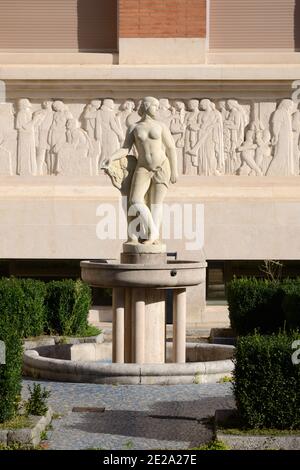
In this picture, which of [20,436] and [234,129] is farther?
[234,129]

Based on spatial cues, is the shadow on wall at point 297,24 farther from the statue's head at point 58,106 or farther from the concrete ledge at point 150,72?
the statue's head at point 58,106

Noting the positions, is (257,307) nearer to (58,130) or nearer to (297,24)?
(58,130)

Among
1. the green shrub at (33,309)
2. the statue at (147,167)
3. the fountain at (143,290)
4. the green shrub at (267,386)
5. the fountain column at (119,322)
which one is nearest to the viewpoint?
the green shrub at (267,386)

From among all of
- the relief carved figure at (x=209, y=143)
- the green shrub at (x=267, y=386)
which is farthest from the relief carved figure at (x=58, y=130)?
the green shrub at (x=267, y=386)

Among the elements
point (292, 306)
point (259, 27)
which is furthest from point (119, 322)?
point (259, 27)

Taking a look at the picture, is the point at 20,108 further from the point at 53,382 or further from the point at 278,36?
the point at 53,382

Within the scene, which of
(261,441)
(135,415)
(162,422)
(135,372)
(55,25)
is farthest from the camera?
(55,25)

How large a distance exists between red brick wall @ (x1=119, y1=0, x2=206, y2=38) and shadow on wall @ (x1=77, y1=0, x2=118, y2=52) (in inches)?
21.2

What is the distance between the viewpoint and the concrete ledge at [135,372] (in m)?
12.0

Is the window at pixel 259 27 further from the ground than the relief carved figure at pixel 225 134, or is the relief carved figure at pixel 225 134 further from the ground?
the window at pixel 259 27

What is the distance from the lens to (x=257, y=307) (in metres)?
16.0

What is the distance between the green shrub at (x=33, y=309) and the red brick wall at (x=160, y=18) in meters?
6.47

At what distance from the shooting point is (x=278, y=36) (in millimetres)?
20641

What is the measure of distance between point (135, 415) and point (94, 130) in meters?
10.7
